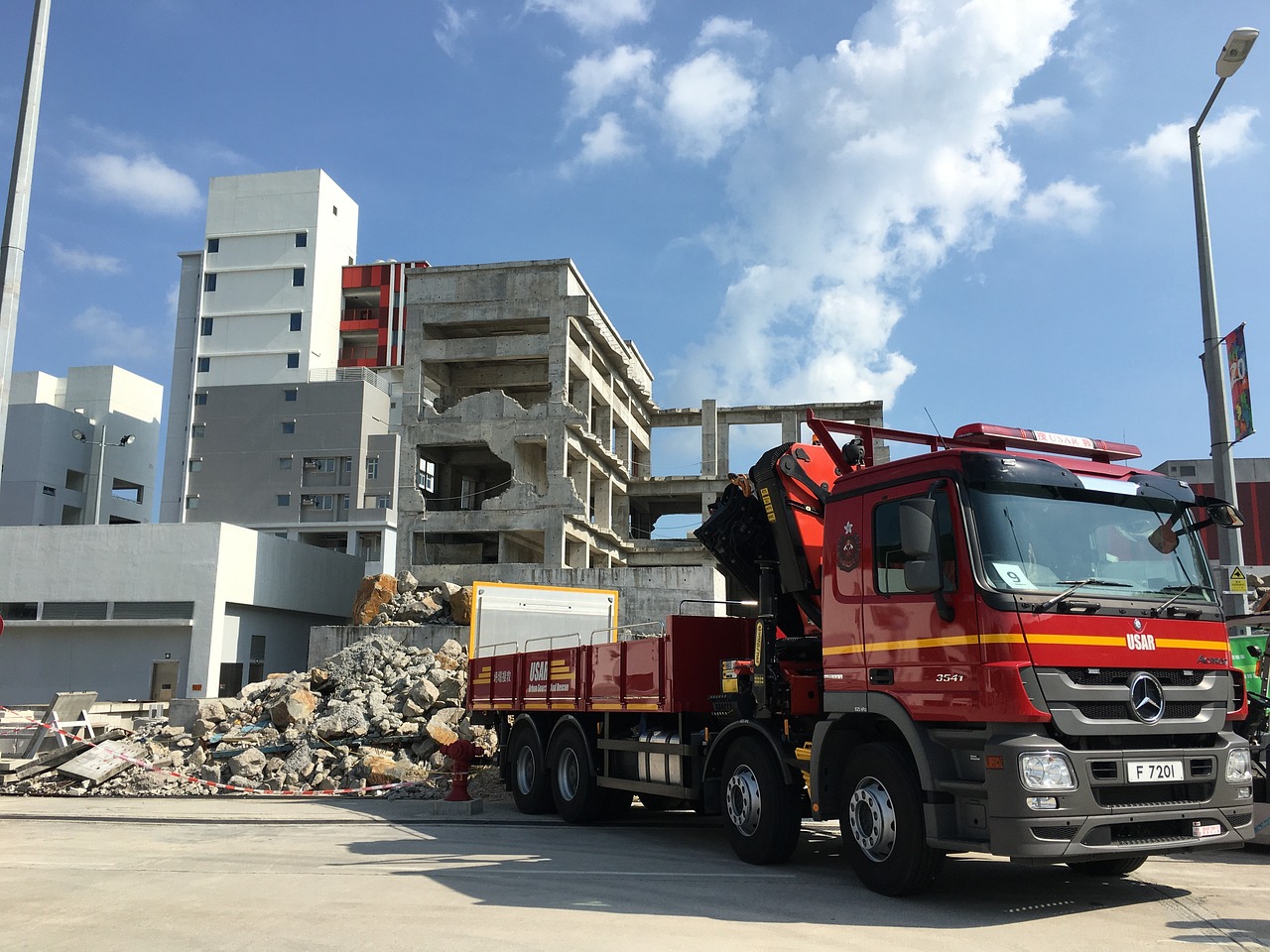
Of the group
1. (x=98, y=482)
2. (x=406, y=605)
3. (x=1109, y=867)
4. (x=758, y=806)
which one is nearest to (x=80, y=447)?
(x=98, y=482)

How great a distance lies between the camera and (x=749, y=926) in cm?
658

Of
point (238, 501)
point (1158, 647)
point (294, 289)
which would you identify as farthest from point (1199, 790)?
point (294, 289)

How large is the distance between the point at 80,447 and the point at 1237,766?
7035 centimetres

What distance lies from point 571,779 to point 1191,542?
24.9 feet

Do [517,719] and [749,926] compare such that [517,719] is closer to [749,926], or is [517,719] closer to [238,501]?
[749,926]

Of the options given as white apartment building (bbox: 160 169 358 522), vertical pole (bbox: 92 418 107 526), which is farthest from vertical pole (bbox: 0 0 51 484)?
vertical pole (bbox: 92 418 107 526)

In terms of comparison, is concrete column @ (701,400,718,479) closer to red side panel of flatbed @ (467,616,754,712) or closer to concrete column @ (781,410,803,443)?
concrete column @ (781,410,803,443)

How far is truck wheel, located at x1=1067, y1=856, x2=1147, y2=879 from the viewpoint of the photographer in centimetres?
818

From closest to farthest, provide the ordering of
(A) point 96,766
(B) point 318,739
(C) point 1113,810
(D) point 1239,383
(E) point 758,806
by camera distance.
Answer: (C) point 1113,810 < (E) point 758,806 < (D) point 1239,383 < (A) point 96,766 < (B) point 318,739

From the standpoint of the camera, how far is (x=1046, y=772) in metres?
6.39

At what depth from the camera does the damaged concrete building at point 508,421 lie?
46.8m

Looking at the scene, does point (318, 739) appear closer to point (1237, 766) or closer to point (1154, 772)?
point (1154, 772)

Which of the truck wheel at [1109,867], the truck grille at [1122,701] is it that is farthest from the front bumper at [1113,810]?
the truck wheel at [1109,867]

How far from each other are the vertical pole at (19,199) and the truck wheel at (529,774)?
7228mm
